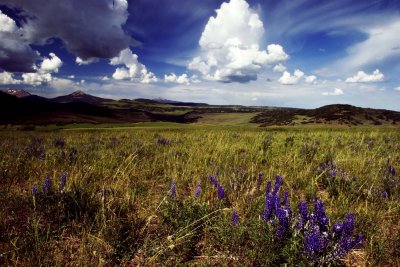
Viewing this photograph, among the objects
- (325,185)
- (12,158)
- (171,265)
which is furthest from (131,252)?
(12,158)

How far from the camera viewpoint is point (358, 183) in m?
5.05

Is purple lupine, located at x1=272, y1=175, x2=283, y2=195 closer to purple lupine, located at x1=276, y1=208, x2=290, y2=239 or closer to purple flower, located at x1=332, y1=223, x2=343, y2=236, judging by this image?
purple lupine, located at x1=276, y1=208, x2=290, y2=239

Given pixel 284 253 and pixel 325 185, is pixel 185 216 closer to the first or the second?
pixel 284 253

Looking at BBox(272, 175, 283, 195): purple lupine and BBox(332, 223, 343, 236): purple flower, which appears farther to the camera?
BBox(272, 175, 283, 195): purple lupine

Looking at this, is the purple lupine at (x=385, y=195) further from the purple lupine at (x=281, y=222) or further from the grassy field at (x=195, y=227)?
the purple lupine at (x=281, y=222)

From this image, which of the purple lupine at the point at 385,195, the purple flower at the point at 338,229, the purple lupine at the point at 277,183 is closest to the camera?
the purple flower at the point at 338,229

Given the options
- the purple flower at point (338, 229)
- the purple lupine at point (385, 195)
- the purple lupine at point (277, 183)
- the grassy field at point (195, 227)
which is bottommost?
the grassy field at point (195, 227)

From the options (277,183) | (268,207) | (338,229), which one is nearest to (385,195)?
(277,183)

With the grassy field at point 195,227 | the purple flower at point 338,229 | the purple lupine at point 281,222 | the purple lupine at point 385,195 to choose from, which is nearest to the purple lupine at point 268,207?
the grassy field at point 195,227

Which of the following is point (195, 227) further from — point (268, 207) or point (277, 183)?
point (277, 183)

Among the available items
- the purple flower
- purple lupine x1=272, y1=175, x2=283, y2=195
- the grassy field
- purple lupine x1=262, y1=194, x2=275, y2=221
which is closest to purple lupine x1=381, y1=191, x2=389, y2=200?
the grassy field

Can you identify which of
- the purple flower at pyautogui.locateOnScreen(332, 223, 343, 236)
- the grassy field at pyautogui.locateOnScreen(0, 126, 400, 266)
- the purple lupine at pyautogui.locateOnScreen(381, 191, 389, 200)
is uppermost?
the purple flower at pyautogui.locateOnScreen(332, 223, 343, 236)

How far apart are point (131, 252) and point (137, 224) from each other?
0.67 meters

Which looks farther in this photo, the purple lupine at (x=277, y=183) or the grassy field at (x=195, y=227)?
the purple lupine at (x=277, y=183)
